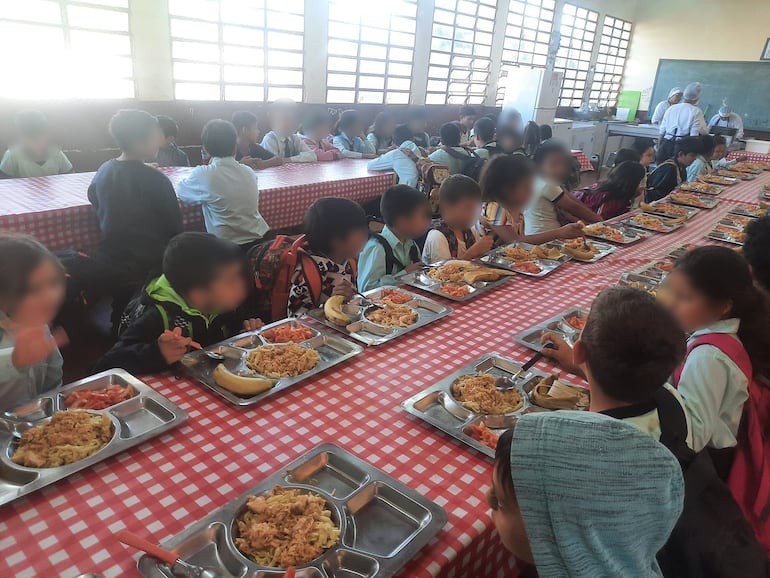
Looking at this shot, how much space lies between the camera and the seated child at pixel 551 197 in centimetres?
383

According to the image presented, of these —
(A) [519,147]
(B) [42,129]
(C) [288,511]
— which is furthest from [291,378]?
(A) [519,147]

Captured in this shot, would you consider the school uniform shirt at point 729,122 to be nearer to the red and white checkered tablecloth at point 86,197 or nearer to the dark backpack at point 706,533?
the red and white checkered tablecloth at point 86,197

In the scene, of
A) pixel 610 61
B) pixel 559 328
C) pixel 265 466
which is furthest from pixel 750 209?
pixel 610 61

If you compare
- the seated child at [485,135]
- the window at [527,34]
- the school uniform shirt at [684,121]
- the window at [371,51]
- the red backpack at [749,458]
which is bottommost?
the red backpack at [749,458]

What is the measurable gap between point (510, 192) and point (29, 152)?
13.4 feet

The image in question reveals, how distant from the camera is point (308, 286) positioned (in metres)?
2.37

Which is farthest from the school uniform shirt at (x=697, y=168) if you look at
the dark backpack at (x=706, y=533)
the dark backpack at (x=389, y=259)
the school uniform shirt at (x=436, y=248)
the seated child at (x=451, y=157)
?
the dark backpack at (x=706, y=533)

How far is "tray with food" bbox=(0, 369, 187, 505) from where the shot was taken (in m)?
1.17

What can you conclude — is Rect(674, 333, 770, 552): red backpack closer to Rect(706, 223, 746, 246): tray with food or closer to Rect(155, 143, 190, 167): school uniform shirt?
Rect(706, 223, 746, 246): tray with food

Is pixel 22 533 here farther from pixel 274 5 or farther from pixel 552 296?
pixel 274 5

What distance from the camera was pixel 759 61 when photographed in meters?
12.4

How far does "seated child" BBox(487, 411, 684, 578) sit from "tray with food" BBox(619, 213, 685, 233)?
3.46 metres

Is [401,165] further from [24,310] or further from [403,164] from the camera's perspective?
[24,310]

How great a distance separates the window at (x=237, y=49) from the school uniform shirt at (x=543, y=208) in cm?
490
